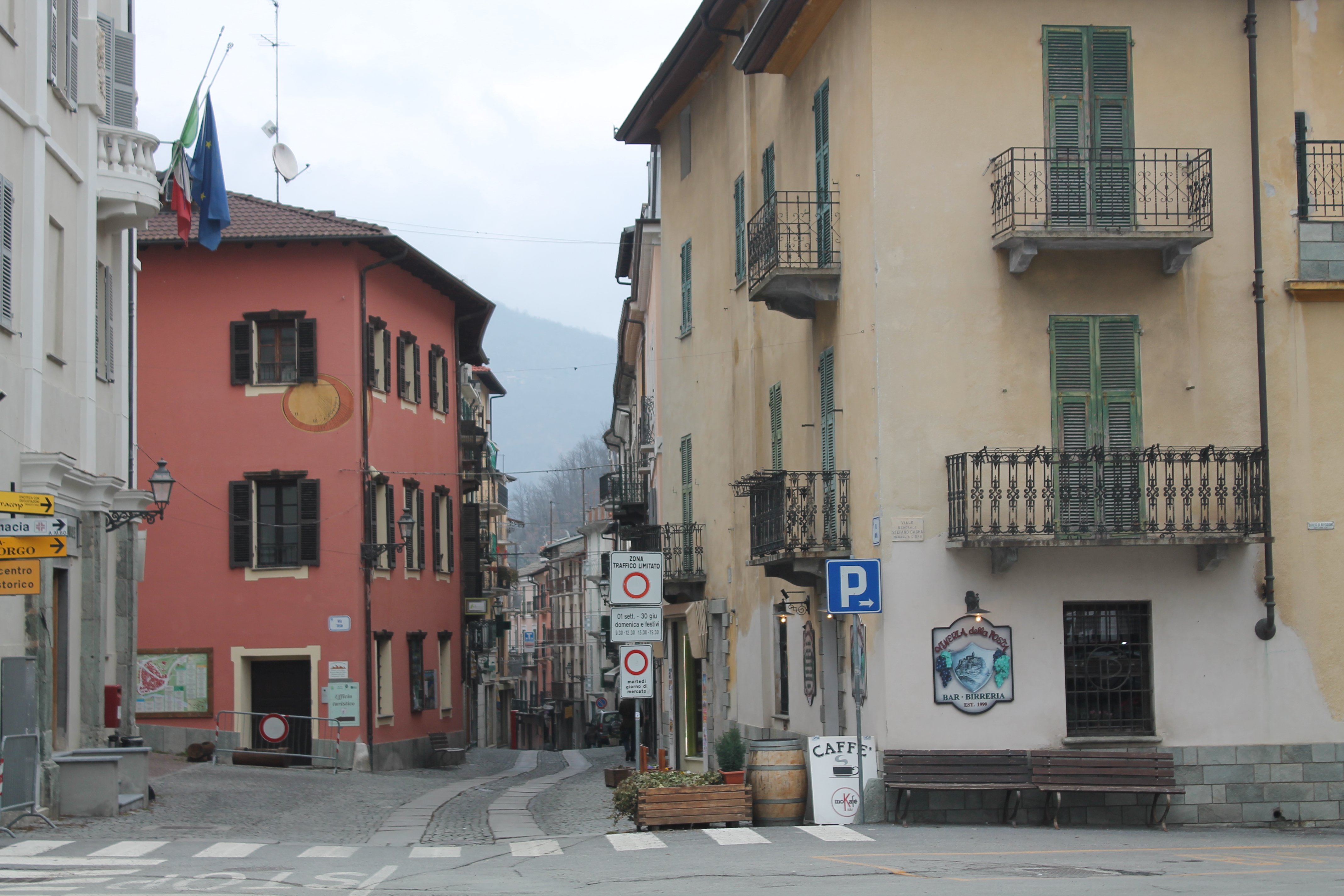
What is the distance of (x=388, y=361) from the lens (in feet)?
119

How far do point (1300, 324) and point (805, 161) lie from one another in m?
6.74

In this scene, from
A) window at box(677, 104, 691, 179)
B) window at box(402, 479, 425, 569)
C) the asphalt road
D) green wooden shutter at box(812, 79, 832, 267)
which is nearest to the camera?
the asphalt road

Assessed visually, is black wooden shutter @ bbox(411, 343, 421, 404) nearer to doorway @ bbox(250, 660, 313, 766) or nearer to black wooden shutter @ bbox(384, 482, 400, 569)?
black wooden shutter @ bbox(384, 482, 400, 569)

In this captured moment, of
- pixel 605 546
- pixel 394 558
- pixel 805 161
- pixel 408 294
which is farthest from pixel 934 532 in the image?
pixel 605 546

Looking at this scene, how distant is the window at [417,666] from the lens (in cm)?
3694

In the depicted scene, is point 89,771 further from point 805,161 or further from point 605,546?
point 605,546

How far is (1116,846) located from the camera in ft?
51.2

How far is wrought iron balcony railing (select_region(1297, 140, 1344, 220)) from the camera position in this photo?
18.9 metres

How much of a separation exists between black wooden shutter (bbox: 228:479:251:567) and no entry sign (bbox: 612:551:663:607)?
54.8 ft

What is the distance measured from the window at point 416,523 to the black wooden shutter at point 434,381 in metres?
2.71

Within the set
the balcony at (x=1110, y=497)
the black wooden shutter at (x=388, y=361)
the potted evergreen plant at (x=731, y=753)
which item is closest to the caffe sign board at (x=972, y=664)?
the balcony at (x=1110, y=497)

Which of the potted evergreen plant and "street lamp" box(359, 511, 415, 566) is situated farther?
"street lamp" box(359, 511, 415, 566)

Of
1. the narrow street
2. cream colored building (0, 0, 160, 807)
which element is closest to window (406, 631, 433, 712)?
cream colored building (0, 0, 160, 807)

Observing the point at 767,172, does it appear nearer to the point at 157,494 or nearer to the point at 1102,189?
the point at 1102,189
